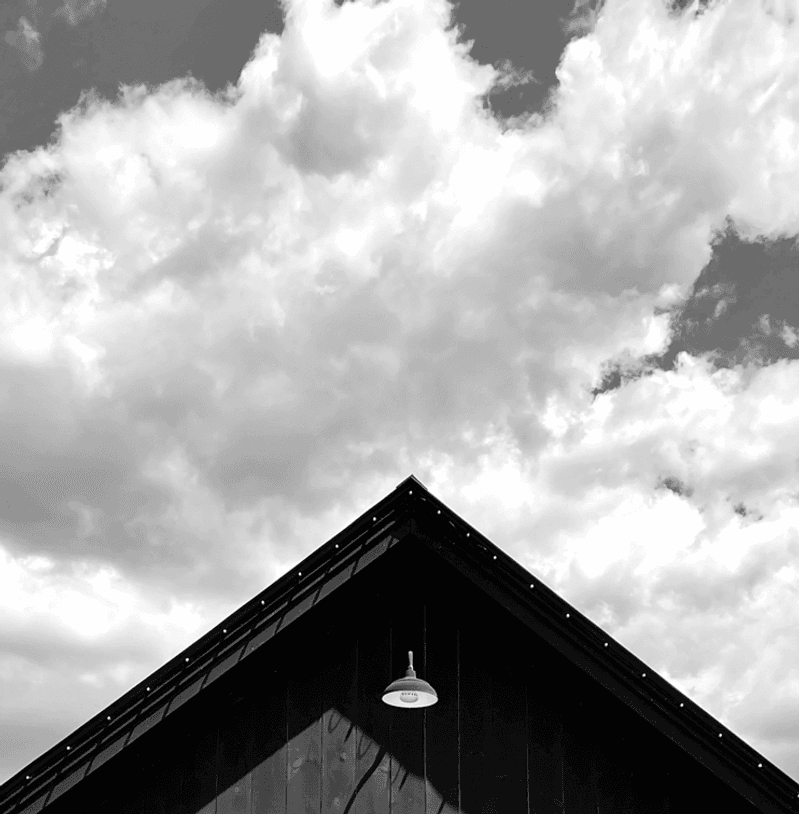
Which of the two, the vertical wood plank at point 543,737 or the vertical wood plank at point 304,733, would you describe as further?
the vertical wood plank at point 543,737

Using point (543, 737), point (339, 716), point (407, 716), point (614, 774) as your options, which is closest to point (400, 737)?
point (407, 716)

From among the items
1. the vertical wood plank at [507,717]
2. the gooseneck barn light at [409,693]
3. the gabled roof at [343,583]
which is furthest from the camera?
the vertical wood plank at [507,717]

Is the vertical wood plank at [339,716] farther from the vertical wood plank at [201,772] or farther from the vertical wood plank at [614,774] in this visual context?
the vertical wood plank at [614,774]

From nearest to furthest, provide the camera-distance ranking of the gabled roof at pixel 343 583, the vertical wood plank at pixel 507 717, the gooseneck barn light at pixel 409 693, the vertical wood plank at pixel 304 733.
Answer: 1. the gooseneck barn light at pixel 409 693
2. the gabled roof at pixel 343 583
3. the vertical wood plank at pixel 304 733
4. the vertical wood plank at pixel 507 717

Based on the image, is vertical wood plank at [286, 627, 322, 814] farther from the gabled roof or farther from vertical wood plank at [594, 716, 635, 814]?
vertical wood plank at [594, 716, 635, 814]

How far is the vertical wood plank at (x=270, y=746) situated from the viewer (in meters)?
10.9

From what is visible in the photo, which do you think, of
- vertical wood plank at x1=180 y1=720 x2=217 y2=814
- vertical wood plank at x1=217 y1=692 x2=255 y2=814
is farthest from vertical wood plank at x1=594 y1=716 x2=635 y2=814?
vertical wood plank at x1=180 y1=720 x2=217 y2=814

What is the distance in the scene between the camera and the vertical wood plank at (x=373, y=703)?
35.8 feet

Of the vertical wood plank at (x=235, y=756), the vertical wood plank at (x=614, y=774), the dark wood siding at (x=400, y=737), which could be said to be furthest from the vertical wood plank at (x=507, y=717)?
the vertical wood plank at (x=235, y=756)

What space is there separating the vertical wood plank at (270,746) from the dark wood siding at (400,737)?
0.04 feet

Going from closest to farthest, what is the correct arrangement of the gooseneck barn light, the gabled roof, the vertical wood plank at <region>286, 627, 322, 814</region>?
the gooseneck barn light < the gabled roof < the vertical wood plank at <region>286, 627, 322, 814</region>

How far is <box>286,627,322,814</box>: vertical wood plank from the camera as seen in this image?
10867 mm

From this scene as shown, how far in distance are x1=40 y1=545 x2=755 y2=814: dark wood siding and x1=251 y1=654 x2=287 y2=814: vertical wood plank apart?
0.04ft

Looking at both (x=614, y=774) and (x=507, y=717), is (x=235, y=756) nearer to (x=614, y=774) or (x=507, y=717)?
(x=507, y=717)
